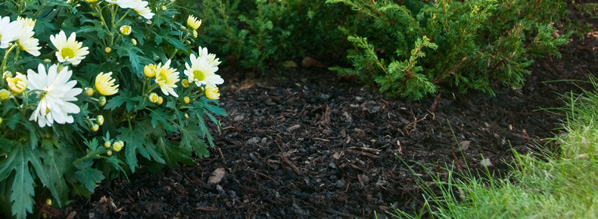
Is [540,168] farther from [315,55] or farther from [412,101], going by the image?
[315,55]

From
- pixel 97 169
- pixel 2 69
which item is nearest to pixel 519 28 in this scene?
pixel 97 169

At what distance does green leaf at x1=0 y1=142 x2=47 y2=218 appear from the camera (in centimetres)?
222

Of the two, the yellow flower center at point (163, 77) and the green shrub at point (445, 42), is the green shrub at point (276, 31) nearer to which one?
the green shrub at point (445, 42)

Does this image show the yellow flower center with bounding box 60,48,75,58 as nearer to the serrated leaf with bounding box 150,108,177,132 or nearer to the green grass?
the serrated leaf with bounding box 150,108,177,132

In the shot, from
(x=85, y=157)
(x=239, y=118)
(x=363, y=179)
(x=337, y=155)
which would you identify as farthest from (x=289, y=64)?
(x=85, y=157)

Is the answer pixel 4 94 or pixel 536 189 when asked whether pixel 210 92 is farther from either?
pixel 536 189

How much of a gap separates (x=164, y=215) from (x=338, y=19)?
2122 millimetres

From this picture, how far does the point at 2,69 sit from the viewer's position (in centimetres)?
224

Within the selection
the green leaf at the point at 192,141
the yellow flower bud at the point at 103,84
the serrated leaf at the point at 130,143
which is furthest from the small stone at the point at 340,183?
the yellow flower bud at the point at 103,84

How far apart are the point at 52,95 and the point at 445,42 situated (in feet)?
8.29

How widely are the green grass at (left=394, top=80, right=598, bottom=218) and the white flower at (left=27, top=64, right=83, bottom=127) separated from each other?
5.04ft

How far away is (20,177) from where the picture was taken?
7.34 feet

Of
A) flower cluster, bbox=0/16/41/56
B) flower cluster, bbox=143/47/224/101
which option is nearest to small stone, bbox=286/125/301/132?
flower cluster, bbox=143/47/224/101

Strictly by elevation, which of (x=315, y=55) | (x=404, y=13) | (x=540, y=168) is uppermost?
(x=404, y=13)
